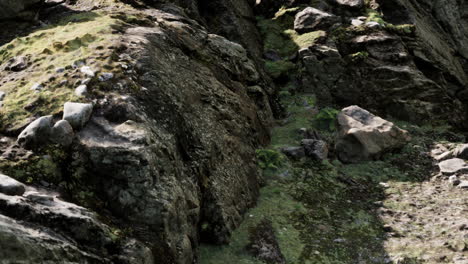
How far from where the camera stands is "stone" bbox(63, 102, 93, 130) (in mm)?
7027

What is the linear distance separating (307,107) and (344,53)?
356 cm

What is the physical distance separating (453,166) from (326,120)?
182 inches

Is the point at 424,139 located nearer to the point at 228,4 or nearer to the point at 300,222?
the point at 300,222

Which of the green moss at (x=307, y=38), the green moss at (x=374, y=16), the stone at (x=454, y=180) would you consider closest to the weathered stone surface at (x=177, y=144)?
the green moss at (x=307, y=38)

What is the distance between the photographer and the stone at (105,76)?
26.9 feet

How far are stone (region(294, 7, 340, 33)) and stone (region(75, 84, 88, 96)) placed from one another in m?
13.6

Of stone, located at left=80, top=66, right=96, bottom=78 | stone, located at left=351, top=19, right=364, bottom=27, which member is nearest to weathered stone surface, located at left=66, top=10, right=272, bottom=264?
stone, located at left=80, top=66, right=96, bottom=78

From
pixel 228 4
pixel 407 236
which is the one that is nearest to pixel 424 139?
pixel 407 236

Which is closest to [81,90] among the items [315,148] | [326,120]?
[315,148]

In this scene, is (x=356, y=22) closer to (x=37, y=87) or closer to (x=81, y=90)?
(x=81, y=90)

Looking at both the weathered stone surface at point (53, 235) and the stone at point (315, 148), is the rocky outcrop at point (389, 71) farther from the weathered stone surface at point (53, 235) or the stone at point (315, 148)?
the weathered stone surface at point (53, 235)

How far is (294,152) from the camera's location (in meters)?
12.8

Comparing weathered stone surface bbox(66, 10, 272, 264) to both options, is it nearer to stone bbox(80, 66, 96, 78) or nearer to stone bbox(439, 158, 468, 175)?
stone bbox(80, 66, 96, 78)

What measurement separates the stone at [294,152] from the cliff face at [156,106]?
0.93 m
